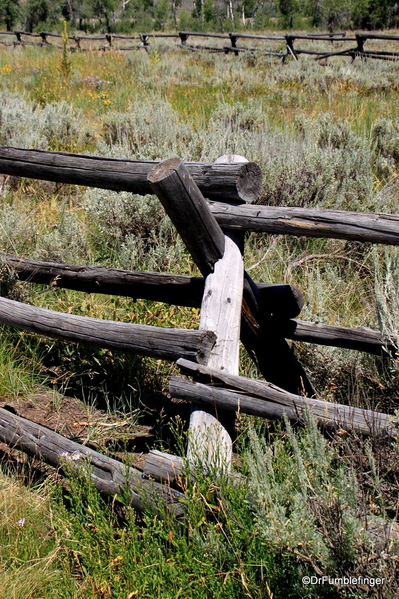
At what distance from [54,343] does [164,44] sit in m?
20.4

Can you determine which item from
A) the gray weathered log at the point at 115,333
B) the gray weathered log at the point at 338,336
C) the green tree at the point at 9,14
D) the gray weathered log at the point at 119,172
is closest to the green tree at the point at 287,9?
the green tree at the point at 9,14

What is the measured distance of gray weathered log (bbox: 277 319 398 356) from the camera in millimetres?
2719

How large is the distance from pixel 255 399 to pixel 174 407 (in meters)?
1.01

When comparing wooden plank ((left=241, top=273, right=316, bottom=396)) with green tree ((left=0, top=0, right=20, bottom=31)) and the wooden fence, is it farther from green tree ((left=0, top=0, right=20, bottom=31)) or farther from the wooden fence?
green tree ((left=0, top=0, right=20, bottom=31))

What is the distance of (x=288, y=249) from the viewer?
4117 millimetres

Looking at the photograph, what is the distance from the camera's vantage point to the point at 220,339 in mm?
2355

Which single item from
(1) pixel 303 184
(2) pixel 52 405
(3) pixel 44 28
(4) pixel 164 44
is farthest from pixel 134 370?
(3) pixel 44 28

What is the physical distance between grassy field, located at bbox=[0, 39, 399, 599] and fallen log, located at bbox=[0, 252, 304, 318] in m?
0.19

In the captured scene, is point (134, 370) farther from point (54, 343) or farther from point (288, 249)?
point (288, 249)

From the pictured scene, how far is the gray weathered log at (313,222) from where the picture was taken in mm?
2404

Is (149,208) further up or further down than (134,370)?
further up

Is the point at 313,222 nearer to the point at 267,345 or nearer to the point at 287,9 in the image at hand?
the point at 267,345

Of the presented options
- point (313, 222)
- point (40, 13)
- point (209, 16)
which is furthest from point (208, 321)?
point (209, 16)

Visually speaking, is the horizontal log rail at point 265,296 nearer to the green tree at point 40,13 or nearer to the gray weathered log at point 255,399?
the gray weathered log at point 255,399
